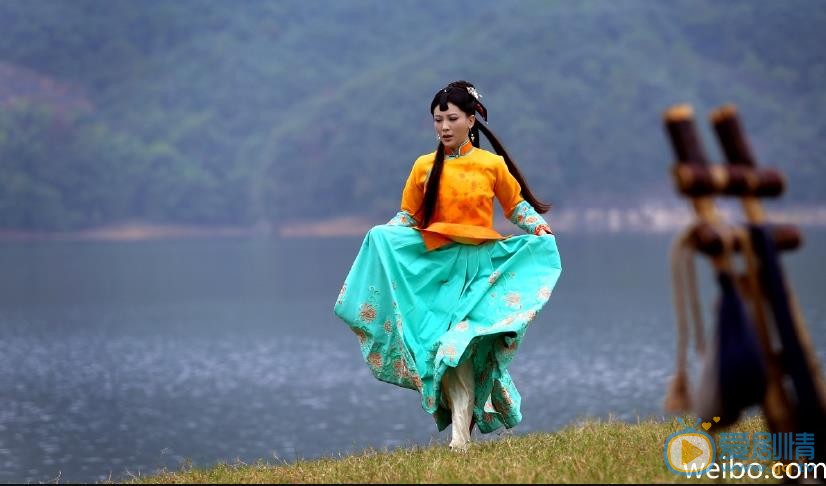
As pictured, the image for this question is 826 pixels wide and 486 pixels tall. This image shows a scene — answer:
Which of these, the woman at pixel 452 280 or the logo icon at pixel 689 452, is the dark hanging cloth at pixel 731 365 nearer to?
the logo icon at pixel 689 452

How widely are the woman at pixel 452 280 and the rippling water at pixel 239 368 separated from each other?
1320 millimetres

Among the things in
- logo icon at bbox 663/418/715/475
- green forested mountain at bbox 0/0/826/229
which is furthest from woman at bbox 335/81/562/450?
green forested mountain at bbox 0/0/826/229

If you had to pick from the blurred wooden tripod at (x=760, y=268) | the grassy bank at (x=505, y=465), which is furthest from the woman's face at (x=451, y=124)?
the blurred wooden tripod at (x=760, y=268)

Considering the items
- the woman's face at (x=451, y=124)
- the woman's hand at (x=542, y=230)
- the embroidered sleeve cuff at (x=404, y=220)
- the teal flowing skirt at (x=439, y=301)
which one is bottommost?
the teal flowing skirt at (x=439, y=301)

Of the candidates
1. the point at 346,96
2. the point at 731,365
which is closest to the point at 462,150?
the point at 731,365

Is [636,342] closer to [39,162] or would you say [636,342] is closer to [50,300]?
[50,300]

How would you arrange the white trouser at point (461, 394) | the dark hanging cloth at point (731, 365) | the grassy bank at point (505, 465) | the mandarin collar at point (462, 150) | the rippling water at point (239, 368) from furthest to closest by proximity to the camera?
the rippling water at point (239, 368)
the mandarin collar at point (462, 150)
the white trouser at point (461, 394)
the grassy bank at point (505, 465)
the dark hanging cloth at point (731, 365)

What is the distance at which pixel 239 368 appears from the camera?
28.9 m

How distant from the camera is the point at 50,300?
47281 mm

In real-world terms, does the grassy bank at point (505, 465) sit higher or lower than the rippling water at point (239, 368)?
higher

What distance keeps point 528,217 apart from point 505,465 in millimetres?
1783

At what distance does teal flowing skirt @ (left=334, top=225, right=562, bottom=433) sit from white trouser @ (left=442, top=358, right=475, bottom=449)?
3.5 inches

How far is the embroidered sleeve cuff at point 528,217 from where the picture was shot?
21.3ft

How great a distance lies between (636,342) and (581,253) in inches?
1688
